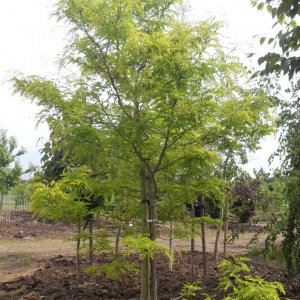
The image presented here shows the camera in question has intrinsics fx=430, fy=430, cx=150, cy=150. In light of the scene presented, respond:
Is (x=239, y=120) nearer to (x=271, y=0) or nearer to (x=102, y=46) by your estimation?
(x=271, y=0)

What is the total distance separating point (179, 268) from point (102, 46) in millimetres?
4730

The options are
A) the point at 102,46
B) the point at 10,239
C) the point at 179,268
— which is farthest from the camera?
the point at 10,239

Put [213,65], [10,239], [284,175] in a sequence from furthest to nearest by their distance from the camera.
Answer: [10,239] → [284,175] → [213,65]

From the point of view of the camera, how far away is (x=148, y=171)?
178 inches

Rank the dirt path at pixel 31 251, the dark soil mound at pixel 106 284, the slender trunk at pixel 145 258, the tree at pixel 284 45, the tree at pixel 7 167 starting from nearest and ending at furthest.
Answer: the tree at pixel 284 45
the slender trunk at pixel 145 258
the dark soil mound at pixel 106 284
the dirt path at pixel 31 251
the tree at pixel 7 167

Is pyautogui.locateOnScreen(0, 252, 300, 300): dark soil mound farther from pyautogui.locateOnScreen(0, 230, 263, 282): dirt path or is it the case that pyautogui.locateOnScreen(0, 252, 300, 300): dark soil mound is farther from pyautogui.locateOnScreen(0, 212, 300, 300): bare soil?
pyautogui.locateOnScreen(0, 230, 263, 282): dirt path

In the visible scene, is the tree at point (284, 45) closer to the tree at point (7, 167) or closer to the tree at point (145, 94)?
the tree at point (145, 94)

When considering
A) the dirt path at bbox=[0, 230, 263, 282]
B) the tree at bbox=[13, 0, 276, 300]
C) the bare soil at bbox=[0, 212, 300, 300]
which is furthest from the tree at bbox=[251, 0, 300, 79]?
the dirt path at bbox=[0, 230, 263, 282]

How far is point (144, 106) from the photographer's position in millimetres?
4102

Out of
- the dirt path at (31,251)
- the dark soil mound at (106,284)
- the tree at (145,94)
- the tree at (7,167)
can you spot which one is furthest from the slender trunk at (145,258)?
the tree at (7,167)

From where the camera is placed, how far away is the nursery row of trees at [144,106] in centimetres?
372

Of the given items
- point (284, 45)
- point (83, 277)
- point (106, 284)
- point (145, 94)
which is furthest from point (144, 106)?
point (83, 277)

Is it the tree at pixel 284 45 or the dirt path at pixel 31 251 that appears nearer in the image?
the tree at pixel 284 45

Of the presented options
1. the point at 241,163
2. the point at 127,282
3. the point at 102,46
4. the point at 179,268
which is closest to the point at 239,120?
the point at 102,46
